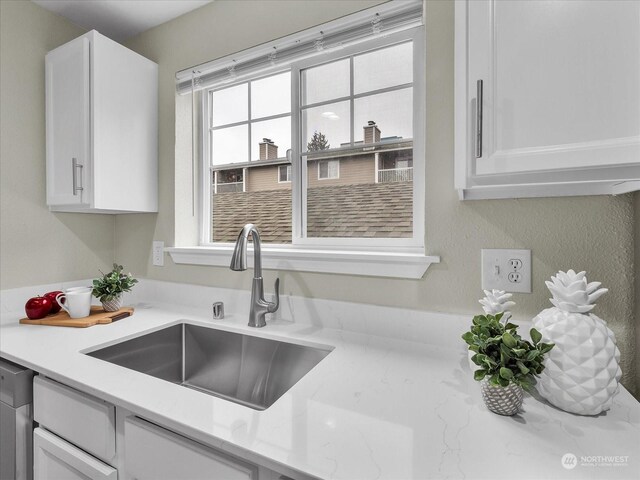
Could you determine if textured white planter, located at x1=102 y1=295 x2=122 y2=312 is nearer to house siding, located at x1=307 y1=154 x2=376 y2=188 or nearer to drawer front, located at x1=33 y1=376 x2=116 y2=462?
drawer front, located at x1=33 y1=376 x2=116 y2=462

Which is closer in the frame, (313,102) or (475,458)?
(475,458)

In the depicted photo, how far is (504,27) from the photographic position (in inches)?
29.7

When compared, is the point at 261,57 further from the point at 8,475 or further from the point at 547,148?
the point at 8,475

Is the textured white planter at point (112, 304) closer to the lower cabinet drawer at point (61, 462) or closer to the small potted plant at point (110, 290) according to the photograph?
the small potted plant at point (110, 290)

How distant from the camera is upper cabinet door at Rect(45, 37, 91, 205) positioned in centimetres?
153

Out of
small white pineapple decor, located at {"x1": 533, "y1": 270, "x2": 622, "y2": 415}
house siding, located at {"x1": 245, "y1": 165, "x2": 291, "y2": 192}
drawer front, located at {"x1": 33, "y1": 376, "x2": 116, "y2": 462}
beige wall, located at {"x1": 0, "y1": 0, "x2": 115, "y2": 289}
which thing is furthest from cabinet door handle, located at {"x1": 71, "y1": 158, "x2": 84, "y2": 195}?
small white pineapple decor, located at {"x1": 533, "y1": 270, "x2": 622, "y2": 415}

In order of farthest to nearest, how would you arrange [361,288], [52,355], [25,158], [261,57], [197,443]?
[25,158], [261,57], [361,288], [52,355], [197,443]

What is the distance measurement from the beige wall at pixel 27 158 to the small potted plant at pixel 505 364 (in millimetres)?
1971

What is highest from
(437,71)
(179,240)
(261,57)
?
(261,57)

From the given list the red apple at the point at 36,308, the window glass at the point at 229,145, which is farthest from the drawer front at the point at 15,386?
the window glass at the point at 229,145

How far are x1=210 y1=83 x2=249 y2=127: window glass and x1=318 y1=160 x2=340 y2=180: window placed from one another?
552 millimetres

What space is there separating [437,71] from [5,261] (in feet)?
6.63

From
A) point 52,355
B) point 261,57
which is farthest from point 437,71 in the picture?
point 52,355

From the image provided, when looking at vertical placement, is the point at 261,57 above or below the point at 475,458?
above
